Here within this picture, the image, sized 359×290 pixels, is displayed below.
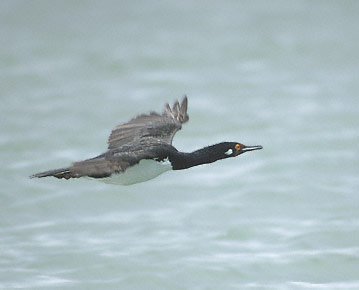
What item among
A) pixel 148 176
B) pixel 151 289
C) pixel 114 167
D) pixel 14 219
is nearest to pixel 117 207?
pixel 14 219

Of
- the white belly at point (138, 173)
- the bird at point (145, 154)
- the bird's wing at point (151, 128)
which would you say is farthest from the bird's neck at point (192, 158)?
the bird's wing at point (151, 128)

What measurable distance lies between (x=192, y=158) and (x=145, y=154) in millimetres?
1132

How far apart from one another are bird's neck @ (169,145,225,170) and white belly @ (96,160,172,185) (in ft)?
0.74

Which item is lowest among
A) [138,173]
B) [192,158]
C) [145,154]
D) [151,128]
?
[138,173]

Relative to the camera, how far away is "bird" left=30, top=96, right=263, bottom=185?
37.9 feet

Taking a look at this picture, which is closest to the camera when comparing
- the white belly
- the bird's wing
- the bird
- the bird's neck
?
the bird

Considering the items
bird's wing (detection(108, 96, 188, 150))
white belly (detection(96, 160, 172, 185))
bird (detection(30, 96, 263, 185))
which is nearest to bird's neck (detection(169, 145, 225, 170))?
bird (detection(30, 96, 263, 185))

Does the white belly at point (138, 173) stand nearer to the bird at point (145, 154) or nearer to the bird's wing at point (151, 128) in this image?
the bird at point (145, 154)

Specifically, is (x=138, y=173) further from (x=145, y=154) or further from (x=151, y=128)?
(x=151, y=128)

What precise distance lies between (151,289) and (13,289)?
83.4 inches

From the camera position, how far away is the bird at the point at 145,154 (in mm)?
11539

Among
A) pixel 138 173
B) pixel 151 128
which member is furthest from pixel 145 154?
pixel 151 128

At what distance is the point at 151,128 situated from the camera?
14453 mm

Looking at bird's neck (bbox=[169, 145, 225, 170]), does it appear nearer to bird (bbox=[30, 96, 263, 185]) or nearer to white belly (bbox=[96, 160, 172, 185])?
bird (bbox=[30, 96, 263, 185])
